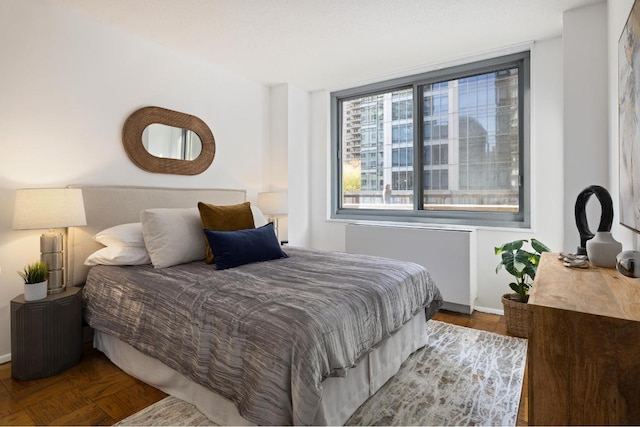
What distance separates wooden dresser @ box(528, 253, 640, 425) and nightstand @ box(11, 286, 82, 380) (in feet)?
8.28

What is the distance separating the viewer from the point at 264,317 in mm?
1454

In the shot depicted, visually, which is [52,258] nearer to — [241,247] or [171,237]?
[171,237]

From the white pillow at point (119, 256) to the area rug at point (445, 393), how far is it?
1014 millimetres

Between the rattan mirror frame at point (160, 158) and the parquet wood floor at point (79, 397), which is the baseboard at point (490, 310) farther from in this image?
the rattan mirror frame at point (160, 158)

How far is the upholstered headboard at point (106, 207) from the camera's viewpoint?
8.16ft

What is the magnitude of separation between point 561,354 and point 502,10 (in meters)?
2.61

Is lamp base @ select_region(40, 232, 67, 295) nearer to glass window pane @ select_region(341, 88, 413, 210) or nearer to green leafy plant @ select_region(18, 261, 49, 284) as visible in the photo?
green leafy plant @ select_region(18, 261, 49, 284)

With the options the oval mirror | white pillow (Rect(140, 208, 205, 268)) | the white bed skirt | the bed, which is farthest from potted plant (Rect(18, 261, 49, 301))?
the oval mirror

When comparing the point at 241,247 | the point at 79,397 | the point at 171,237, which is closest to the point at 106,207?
the point at 171,237

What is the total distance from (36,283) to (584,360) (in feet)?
9.09

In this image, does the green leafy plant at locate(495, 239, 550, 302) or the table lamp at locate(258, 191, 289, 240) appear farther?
the table lamp at locate(258, 191, 289, 240)

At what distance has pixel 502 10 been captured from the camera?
256cm

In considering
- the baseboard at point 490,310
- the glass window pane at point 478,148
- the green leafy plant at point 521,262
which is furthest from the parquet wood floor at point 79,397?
the glass window pane at point 478,148

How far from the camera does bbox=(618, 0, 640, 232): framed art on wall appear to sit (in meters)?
1.42
